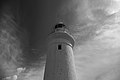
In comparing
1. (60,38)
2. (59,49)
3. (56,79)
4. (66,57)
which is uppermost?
(60,38)

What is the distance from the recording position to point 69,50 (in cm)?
848

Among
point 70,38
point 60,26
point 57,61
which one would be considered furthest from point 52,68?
point 60,26

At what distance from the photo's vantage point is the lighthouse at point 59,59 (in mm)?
7258

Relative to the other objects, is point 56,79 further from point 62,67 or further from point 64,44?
point 64,44

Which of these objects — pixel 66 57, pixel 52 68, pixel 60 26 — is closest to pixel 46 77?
pixel 52 68

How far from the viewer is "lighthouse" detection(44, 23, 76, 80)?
726 centimetres

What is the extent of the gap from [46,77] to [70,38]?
3.16 metres

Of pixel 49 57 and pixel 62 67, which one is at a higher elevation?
pixel 49 57

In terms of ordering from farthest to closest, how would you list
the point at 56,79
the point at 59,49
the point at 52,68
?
the point at 59,49
the point at 52,68
the point at 56,79

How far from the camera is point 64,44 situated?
8438 millimetres

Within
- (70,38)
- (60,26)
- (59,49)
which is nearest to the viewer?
(59,49)

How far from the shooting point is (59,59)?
775 cm

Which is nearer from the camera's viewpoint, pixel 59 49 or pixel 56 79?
pixel 56 79

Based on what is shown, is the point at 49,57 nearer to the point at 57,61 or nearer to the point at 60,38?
the point at 57,61
